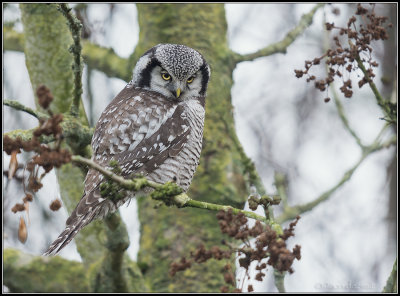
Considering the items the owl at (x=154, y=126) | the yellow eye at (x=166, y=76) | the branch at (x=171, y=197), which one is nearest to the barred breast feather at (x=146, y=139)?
the owl at (x=154, y=126)

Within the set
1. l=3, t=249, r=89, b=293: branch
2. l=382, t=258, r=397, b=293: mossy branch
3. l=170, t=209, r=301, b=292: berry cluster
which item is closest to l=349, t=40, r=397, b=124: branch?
l=382, t=258, r=397, b=293: mossy branch

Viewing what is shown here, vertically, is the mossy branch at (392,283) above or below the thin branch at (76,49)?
below

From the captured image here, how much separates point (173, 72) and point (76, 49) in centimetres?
75

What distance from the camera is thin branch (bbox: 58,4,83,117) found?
2561 mm

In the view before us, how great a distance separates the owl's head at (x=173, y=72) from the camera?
3369 mm

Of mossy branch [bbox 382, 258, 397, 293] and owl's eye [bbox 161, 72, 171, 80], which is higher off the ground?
owl's eye [bbox 161, 72, 171, 80]

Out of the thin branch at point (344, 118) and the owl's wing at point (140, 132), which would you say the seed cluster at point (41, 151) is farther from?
the thin branch at point (344, 118)

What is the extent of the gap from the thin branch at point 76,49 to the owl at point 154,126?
183 mm

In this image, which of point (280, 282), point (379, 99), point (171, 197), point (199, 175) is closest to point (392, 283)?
point (280, 282)

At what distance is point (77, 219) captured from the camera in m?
2.62

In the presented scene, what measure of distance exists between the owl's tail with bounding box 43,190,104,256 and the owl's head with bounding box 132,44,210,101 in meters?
0.96

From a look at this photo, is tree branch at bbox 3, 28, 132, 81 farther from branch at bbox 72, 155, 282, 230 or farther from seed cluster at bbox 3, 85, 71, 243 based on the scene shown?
seed cluster at bbox 3, 85, 71, 243

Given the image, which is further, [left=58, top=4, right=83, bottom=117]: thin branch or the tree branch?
the tree branch

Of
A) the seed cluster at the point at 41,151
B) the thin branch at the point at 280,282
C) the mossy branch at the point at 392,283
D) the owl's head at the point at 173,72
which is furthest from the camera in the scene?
the owl's head at the point at 173,72
